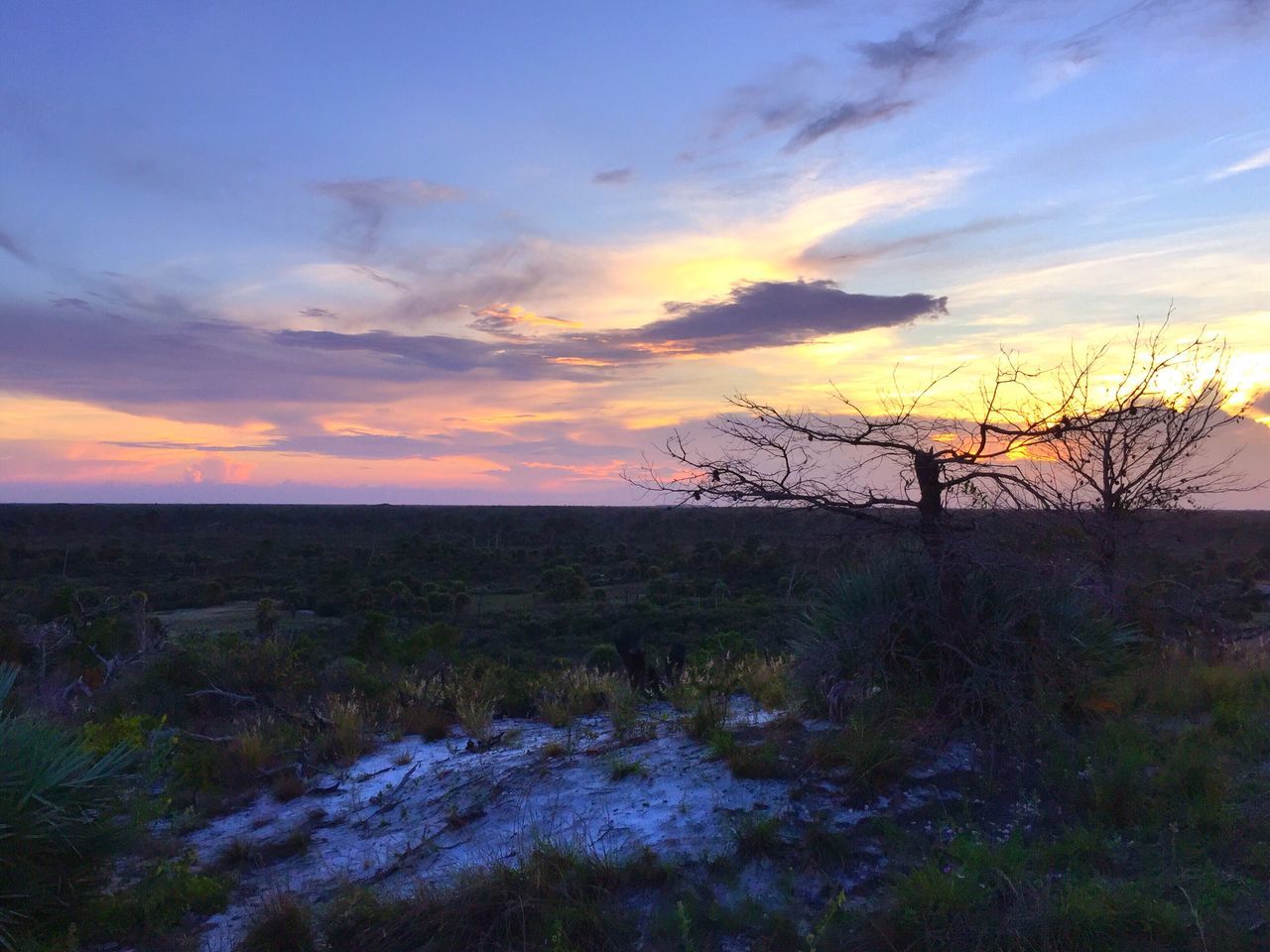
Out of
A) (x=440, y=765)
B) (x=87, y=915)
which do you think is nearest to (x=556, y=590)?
(x=440, y=765)

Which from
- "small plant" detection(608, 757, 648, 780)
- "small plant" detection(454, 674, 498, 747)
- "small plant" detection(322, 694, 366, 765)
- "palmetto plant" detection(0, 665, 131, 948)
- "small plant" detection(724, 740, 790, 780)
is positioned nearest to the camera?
"palmetto plant" detection(0, 665, 131, 948)

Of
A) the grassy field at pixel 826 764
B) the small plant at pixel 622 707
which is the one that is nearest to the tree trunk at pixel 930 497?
the grassy field at pixel 826 764

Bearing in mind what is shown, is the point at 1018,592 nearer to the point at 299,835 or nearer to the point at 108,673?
the point at 299,835

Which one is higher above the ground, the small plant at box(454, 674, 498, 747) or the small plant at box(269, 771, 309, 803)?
the small plant at box(454, 674, 498, 747)

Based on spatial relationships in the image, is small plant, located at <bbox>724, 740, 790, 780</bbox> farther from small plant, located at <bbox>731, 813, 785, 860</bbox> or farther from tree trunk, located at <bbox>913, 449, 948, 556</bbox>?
tree trunk, located at <bbox>913, 449, 948, 556</bbox>

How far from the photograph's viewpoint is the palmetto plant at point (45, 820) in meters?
4.83

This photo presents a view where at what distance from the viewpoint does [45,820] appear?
4938 mm

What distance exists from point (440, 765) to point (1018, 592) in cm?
473

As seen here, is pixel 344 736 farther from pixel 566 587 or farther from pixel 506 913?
pixel 566 587

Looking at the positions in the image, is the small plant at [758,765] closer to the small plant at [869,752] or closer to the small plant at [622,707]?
the small plant at [869,752]

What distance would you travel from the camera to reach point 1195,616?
10664 millimetres

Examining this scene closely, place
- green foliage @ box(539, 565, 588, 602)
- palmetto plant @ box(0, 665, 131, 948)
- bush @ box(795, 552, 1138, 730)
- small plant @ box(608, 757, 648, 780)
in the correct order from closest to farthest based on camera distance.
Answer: palmetto plant @ box(0, 665, 131, 948), bush @ box(795, 552, 1138, 730), small plant @ box(608, 757, 648, 780), green foliage @ box(539, 565, 588, 602)

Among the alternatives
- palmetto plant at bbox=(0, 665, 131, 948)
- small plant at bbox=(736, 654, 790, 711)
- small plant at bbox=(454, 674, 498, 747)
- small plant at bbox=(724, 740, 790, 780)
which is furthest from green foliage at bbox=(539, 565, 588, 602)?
palmetto plant at bbox=(0, 665, 131, 948)

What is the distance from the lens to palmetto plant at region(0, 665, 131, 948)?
15.9ft
